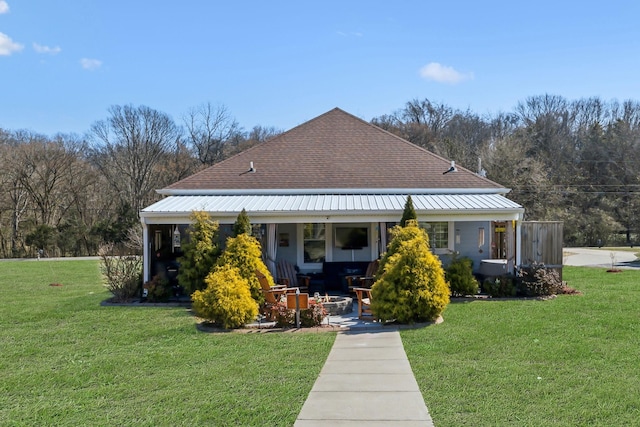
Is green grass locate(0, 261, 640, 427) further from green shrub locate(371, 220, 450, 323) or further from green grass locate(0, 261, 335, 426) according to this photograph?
green shrub locate(371, 220, 450, 323)

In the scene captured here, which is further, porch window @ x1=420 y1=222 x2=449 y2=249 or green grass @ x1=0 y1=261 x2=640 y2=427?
porch window @ x1=420 y1=222 x2=449 y2=249

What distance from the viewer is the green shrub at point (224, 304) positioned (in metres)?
10.8

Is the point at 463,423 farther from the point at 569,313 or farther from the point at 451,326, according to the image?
the point at 569,313

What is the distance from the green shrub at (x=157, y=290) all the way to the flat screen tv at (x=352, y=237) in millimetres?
5688

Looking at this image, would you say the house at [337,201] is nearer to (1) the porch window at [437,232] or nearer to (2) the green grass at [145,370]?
(1) the porch window at [437,232]

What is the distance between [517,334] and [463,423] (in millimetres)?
4646

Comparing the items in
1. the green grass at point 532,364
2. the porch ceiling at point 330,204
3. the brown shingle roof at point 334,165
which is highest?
the brown shingle roof at point 334,165

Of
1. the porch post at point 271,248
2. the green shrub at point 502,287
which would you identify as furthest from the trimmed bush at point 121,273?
the green shrub at point 502,287

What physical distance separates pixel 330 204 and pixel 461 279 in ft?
14.8

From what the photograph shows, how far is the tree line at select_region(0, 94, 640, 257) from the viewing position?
133ft

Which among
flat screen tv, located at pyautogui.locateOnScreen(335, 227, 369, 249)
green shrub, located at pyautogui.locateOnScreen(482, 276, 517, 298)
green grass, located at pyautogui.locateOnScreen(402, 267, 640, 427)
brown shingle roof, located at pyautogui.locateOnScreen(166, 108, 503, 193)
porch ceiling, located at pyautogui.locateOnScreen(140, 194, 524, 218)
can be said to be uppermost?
brown shingle roof, located at pyautogui.locateOnScreen(166, 108, 503, 193)

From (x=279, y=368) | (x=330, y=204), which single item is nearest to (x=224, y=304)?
(x=279, y=368)

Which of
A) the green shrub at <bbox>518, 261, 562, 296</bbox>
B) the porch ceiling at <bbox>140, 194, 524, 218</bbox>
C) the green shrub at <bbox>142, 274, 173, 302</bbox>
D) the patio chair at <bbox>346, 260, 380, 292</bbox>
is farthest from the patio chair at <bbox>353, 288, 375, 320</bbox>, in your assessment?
the green shrub at <bbox>142, 274, 173, 302</bbox>

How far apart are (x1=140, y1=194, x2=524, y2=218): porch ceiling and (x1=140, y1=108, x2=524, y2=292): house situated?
0.03m
